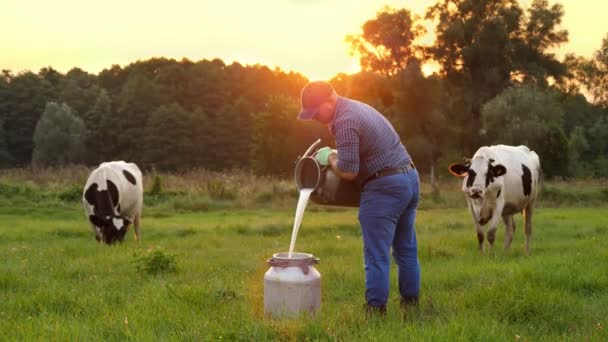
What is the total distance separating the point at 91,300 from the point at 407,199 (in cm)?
357

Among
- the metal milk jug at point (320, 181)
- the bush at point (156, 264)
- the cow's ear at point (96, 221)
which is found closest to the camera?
the metal milk jug at point (320, 181)

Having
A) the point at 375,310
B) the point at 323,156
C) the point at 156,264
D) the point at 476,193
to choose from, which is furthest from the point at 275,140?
the point at 375,310

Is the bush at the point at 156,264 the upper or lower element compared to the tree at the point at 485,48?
lower

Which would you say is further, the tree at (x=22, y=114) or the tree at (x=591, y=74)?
the tree at (x=22, y=114)

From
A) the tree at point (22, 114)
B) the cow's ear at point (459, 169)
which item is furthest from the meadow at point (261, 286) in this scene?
the tree at point (22, 114)

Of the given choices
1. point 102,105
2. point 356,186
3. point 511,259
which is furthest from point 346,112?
point 102,105

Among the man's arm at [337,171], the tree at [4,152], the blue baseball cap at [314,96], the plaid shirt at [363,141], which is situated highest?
the blue baseball cap at [314,96]

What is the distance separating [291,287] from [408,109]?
131ft

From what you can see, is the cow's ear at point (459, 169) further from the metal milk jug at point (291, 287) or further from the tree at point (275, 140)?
the tree at point (275, 140)

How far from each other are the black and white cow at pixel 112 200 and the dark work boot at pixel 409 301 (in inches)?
300

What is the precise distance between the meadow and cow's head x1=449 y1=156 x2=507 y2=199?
1097 mm

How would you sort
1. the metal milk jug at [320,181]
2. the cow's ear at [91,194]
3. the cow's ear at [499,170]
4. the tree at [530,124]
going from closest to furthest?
1. the metal milk jug at [320,181]
2. the cow's ear at [499,170]
3. the cow's ear at [91,194]
4. the tree at [530,124]

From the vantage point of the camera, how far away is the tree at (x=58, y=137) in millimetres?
64625

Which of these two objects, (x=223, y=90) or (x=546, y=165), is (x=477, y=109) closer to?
(x=546, y=165)
